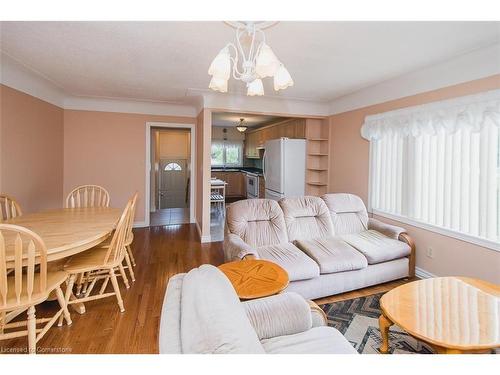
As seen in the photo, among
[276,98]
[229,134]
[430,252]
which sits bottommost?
[430,252]

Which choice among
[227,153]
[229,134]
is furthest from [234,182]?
[229,134]

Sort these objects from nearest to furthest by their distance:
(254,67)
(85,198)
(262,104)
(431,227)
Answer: (254,67), (431,227), (85,198), (262,104)

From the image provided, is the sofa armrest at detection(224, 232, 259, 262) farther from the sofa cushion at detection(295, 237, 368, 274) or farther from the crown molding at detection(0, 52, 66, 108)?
the crown molding at detection(0, 52, 66, 108)

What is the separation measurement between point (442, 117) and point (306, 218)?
1.78 m

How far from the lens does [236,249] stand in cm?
238

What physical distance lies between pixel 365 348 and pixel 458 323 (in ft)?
2.08

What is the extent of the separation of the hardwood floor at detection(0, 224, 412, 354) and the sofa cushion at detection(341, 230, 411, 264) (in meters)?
0.35

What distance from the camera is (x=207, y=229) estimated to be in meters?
4.20

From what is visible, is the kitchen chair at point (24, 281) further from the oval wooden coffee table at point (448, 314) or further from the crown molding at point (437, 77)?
the crown molding at point (437, 77)

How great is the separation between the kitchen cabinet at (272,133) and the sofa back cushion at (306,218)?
2.24 meters

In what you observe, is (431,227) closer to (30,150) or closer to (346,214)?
(346,214)

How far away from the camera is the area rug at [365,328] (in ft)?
5.99

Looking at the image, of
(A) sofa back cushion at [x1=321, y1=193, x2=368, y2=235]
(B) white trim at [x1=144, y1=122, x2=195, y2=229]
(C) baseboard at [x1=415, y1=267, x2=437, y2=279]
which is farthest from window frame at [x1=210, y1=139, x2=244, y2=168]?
(C) baseboard at [x1=415, y1=267, x2=437, y2=279]

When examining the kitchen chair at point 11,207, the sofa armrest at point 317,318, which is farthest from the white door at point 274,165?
the kitchen chair at point 11,207
